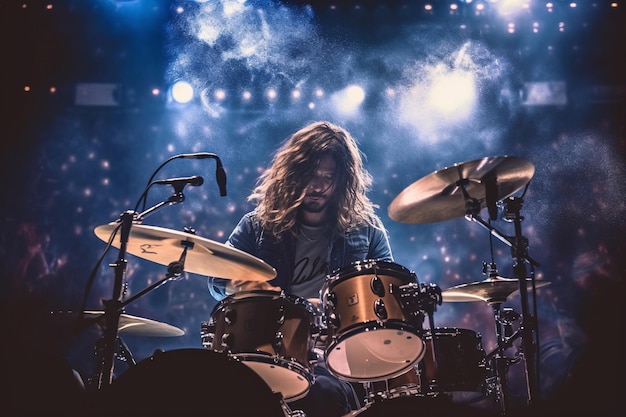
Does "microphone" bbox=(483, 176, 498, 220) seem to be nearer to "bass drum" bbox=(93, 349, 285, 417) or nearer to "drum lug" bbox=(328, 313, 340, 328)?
"drum lug" bbox=(328, 313, 340, 328)

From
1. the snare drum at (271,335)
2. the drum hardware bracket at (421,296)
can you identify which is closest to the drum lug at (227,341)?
the snare drum at (271,335)

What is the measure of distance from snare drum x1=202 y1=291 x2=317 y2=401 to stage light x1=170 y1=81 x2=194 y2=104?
3.59m

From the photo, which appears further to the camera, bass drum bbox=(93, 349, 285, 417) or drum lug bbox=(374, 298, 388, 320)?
drum lug bbox=(374, 298, 388, 320)

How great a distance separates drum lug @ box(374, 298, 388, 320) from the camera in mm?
2867

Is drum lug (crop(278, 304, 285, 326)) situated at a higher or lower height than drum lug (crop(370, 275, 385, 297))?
lower

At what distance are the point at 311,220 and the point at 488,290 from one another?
145 centimetres

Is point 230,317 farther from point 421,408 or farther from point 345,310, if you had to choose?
point 421,408

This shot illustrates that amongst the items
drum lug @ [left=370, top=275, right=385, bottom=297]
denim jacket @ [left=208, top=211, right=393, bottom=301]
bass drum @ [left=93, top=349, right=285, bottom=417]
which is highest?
denim jacket @ [left=208, top=211, right=393, bottom=301]

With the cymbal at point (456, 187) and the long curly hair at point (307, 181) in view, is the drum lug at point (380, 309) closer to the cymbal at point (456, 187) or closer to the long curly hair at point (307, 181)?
the cymbal at point (456, 187)

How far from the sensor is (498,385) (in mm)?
3895

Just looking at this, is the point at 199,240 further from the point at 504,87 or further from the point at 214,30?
the point at 504,87

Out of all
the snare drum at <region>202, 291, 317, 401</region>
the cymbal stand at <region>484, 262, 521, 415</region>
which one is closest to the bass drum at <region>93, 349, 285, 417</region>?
the snare drum at <region>202, 291, 317, 401</region>

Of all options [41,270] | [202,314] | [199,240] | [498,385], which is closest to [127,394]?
[199,240]

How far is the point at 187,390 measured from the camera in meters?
2.18
